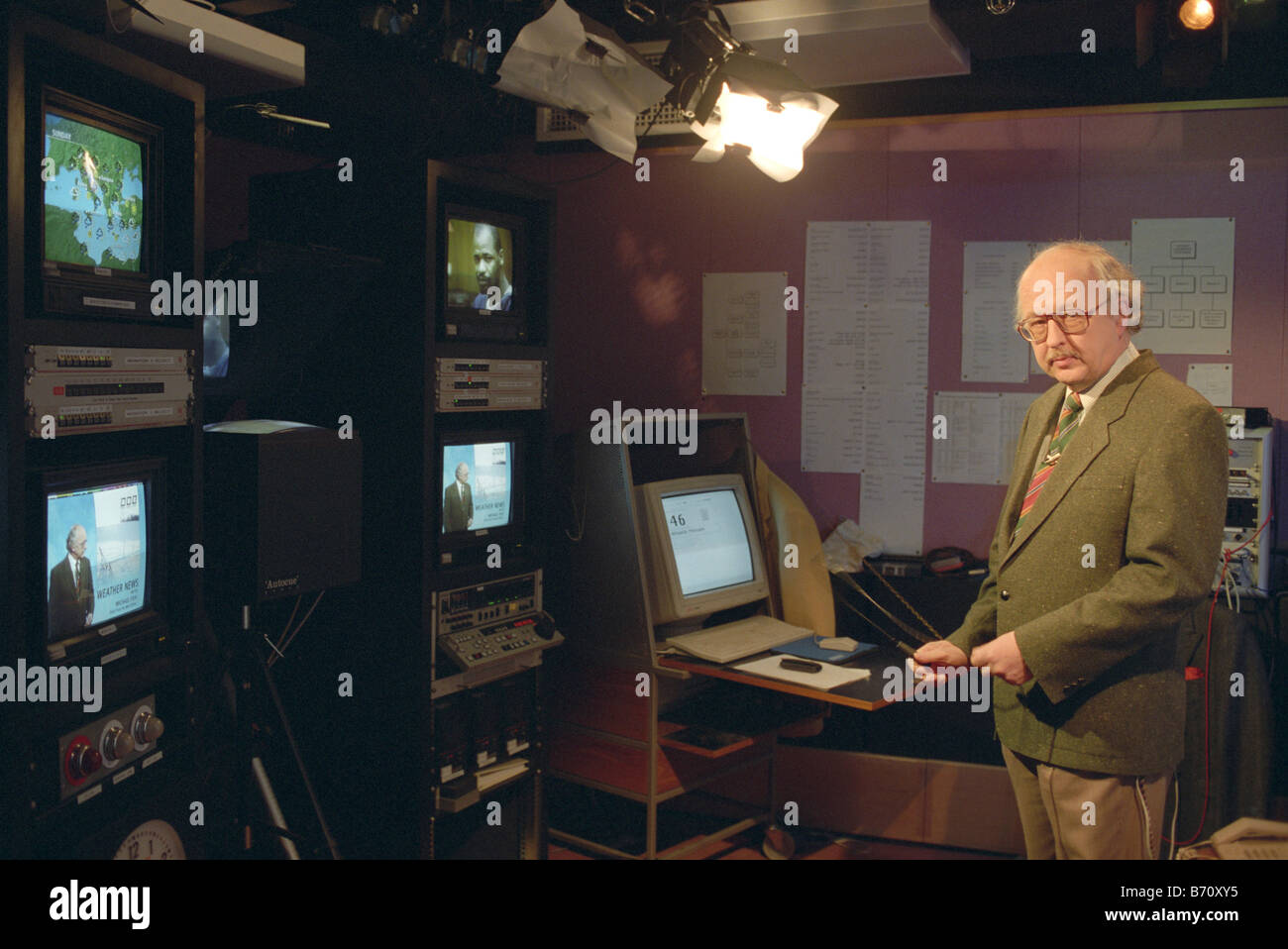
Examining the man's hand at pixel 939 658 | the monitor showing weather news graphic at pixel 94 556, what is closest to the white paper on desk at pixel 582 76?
the monitor showing weather news graphic at pixel 94 556

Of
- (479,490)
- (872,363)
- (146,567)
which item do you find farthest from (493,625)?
(872,363)

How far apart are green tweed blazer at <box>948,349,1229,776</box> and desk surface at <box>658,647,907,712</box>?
0.59 m

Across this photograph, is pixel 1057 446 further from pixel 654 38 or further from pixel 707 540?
pixel 654 38

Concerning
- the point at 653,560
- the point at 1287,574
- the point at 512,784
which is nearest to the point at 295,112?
the point at 653,560

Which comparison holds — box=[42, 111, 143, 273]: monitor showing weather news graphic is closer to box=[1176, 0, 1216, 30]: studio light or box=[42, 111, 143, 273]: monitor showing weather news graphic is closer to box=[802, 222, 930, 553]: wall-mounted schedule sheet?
box=[802, 222, 930, 553]: wall-mounted schedule sheet

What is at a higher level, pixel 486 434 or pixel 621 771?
pixel 486 434

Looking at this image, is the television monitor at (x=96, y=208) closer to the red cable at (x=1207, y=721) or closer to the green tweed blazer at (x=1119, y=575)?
the green tweed blazer at (x=1119, y=575)

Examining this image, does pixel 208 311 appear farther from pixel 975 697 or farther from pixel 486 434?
pixel 975 697

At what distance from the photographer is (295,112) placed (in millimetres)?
3281

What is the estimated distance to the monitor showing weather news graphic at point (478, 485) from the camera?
9.71 feet

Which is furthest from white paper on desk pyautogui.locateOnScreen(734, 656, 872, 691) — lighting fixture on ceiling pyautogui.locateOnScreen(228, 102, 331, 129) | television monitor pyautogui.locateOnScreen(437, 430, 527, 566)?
lighting fixture on ceiling pyautogui.locateOnScreen(228, 102, 331, 129)

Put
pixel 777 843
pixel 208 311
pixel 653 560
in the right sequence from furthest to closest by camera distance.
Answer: pixel 777 843 < pixel 653 560 < pixel 208 311

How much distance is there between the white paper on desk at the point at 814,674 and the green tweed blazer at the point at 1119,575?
2.30 ft

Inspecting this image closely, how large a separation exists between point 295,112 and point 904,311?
2208 millimetres
